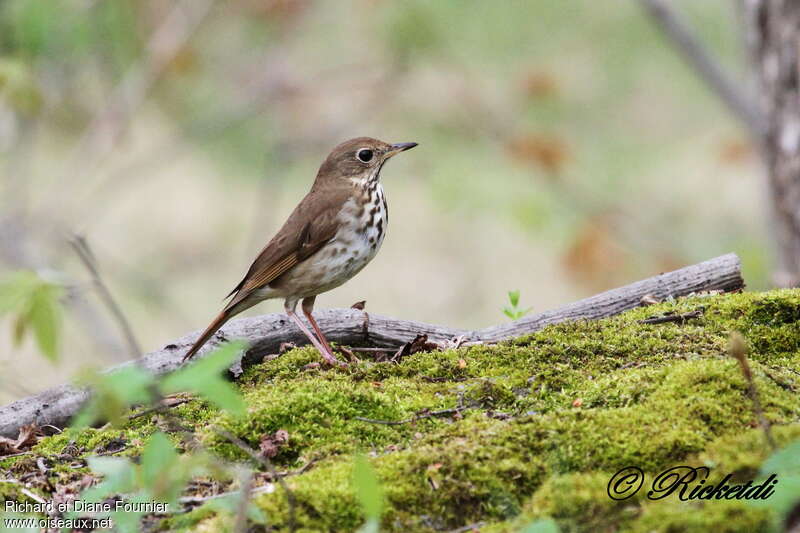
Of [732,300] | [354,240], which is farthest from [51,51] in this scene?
[732,300]

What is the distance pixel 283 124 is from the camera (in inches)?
428

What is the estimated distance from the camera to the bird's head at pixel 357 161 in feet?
16.8

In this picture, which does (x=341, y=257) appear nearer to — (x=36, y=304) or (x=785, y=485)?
(x=36, y=304)

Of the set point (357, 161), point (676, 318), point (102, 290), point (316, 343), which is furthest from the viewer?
point (357, 161)

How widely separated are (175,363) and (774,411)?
2.53 meters

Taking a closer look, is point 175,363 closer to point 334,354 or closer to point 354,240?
point 334,354

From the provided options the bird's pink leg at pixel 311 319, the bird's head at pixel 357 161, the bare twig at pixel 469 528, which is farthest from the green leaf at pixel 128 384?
the bird's head at pixel 357 161

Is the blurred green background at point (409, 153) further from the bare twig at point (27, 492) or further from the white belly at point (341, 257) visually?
the bare twig at point (27, 492)

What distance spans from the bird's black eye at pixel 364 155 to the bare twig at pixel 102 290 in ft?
8.95

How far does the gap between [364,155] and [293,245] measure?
77cm

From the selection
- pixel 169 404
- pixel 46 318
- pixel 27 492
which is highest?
pixel 169 404

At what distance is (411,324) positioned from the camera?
4238 millimetres

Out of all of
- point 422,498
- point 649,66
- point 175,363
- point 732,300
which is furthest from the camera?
point 649,66

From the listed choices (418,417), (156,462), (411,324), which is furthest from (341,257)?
(156,462)
